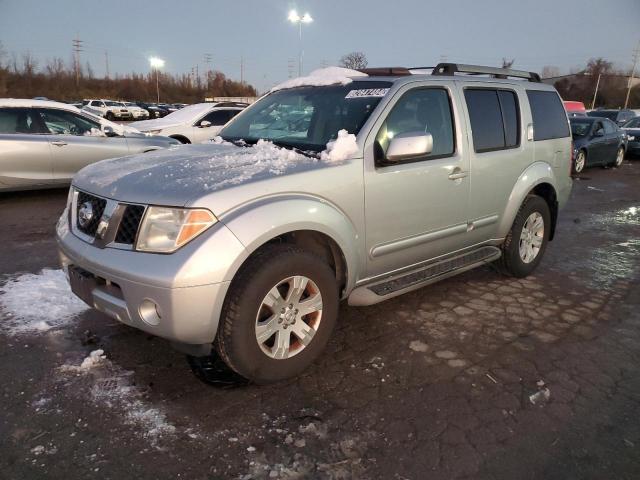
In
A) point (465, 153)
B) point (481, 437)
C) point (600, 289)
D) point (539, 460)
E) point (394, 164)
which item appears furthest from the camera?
point (600, 289)

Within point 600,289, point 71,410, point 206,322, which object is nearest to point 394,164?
point 206,322

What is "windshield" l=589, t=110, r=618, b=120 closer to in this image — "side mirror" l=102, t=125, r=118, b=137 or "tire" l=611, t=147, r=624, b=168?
"tire" l=611, t=147, r=624, b=168

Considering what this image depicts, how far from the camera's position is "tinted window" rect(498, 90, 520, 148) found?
430 centimetres

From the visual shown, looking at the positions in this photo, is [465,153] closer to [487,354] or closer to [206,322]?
[487,354]

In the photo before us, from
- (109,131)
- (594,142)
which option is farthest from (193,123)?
(594,142)

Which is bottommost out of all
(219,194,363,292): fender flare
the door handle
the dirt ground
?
the dirt ground

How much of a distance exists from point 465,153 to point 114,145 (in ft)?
21.1

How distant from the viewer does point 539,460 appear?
2.29 m

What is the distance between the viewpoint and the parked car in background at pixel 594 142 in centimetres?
1322

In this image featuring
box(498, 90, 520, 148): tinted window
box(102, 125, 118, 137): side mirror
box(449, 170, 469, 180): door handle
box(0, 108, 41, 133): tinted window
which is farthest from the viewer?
box(102, 125, 118, 137): side mirror

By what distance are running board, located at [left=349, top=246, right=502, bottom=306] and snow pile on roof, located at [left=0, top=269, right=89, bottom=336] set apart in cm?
Answer: 218

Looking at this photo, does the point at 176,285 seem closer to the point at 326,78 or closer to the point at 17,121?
the point at 326,78

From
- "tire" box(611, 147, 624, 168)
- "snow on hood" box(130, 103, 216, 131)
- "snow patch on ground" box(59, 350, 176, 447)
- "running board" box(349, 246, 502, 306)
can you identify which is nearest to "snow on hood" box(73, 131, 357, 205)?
"running board" box(349, 246, 502, 306)

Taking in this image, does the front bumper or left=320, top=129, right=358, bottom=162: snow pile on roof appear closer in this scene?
the front bumper
